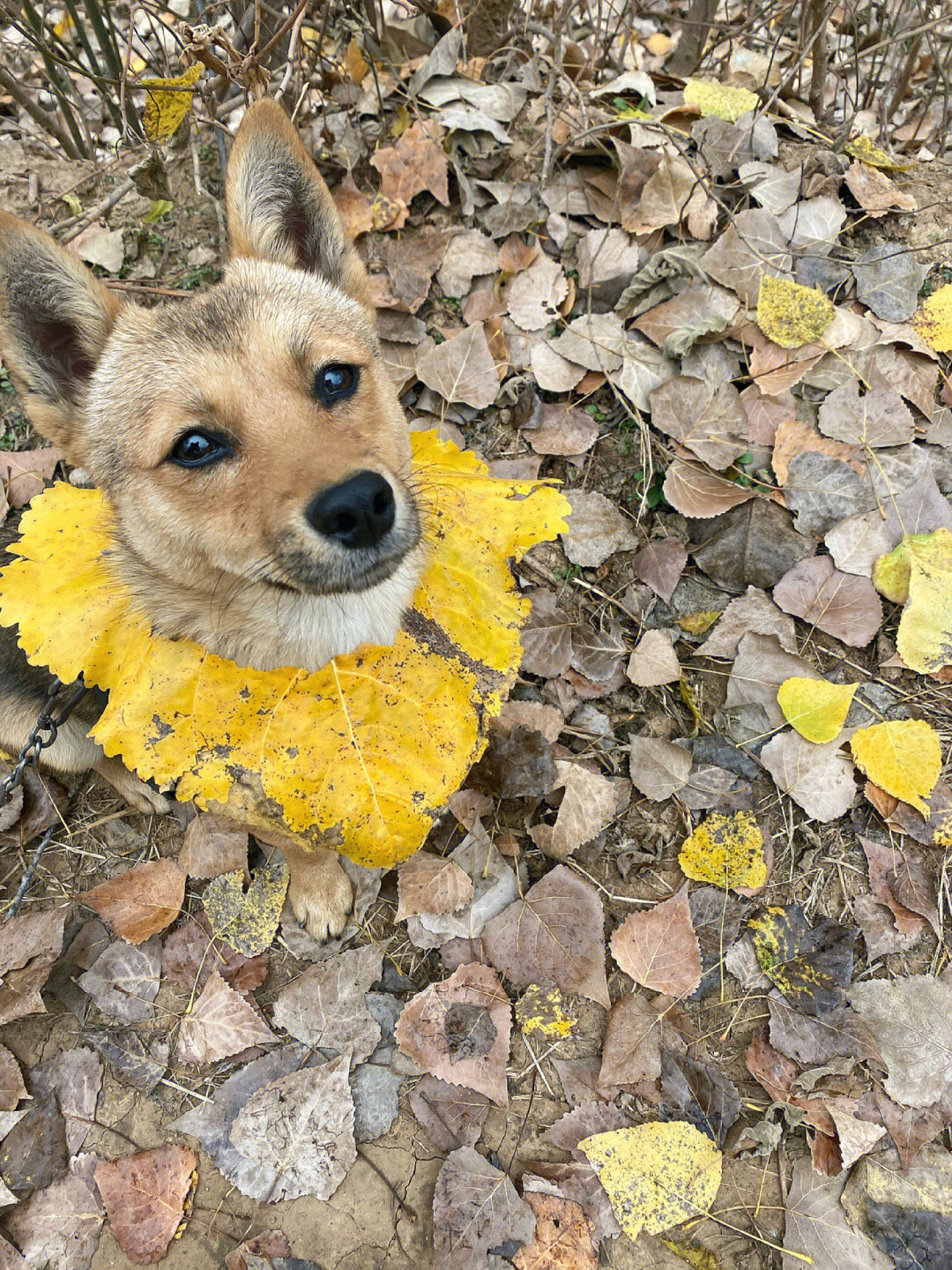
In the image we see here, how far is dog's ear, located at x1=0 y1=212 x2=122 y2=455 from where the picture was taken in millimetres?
2057

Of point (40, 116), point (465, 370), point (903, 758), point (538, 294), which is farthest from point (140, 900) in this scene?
point (40, 116)

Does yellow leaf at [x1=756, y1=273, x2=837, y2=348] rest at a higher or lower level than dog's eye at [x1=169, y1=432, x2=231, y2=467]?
higher

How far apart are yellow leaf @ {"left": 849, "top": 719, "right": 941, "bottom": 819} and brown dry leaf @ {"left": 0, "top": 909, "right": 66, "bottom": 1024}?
3.27 metres

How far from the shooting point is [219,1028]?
2678 millimetres

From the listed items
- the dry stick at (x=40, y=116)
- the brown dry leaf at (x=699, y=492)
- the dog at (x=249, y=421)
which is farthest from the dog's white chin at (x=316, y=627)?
the dry stick at (x=40, y=116)

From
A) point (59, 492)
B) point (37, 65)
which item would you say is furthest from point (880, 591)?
point (37, 65)

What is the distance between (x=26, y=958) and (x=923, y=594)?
12.8 ft

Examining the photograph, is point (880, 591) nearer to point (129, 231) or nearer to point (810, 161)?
→ point (810, 161)

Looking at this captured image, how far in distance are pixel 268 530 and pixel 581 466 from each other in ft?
6.21

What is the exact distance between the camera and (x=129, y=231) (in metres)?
3.94

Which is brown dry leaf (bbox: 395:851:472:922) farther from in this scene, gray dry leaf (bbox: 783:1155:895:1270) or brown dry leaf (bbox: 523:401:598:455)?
brown dry leaf (bbox: 523:401:598:455)

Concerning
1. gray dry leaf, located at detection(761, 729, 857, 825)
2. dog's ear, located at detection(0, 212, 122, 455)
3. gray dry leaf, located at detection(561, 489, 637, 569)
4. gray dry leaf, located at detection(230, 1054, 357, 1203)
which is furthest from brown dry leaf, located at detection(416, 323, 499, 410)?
gray dry leaf, located at detection(230, 1054, 357, 1203)

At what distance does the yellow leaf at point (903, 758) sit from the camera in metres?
2.72

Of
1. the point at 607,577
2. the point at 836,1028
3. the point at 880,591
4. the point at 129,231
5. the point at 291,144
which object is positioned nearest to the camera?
the point at 291,144
